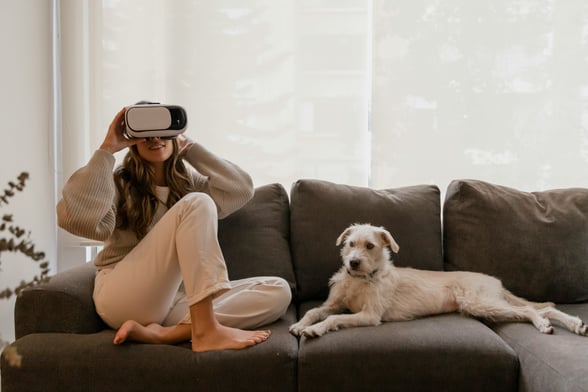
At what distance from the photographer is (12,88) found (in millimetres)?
2875

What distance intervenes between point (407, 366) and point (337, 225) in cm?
90

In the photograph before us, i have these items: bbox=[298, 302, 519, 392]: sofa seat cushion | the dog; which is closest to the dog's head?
the dog

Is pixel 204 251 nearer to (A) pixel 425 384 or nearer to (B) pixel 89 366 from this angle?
(B) pixel 89 366

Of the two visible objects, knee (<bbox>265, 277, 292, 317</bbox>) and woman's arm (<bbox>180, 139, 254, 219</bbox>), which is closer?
knee (<bbox>265, 277, 292, 317</bbox>)


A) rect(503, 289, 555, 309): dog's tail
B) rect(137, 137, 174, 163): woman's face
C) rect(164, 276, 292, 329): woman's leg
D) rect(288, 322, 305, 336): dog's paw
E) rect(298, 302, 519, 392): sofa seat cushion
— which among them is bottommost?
rect(298, 302, 519, 392): sofa seat cushion

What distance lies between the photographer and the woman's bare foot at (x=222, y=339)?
2039 mm

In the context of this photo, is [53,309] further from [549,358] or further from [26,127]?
[549,358]

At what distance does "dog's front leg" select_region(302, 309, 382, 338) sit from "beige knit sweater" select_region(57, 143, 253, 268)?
2.23 feet

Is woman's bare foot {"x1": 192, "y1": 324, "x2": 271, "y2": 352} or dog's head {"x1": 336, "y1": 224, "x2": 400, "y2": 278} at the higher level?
dog's head {"x1": 336, "y1": 224, "x2": 400, "y2": 278}

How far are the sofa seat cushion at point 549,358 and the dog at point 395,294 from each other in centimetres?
12

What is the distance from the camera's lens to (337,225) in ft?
9.19

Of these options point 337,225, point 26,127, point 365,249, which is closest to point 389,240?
point 365,249

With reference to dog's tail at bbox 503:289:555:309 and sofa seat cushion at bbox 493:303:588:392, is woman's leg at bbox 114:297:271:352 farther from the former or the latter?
dog's tail at bbox 503:289:555:309

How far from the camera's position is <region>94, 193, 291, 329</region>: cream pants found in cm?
212
